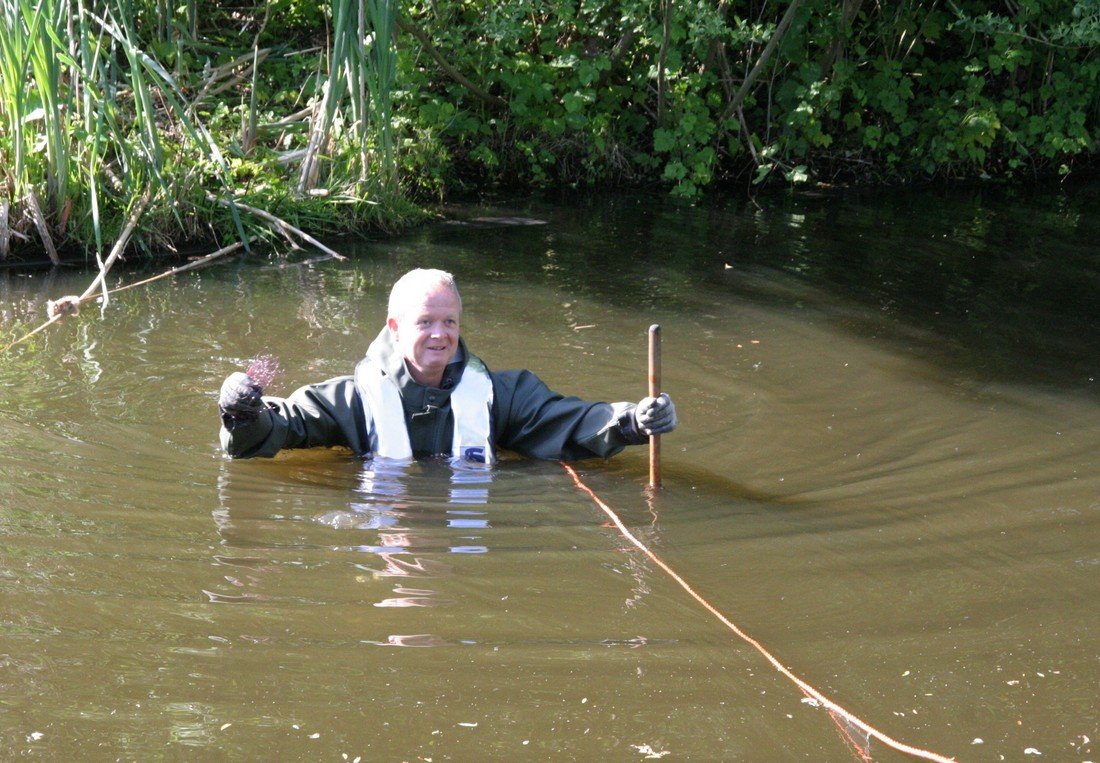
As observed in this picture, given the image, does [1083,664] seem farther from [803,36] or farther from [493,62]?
[803,36]

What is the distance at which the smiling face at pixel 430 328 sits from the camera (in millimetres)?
4988

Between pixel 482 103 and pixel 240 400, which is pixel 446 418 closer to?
pixel 240 400

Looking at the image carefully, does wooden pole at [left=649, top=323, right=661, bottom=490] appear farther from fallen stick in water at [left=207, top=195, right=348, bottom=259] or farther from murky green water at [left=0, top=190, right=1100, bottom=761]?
fallen stick in water at [left=207, top=195, right=348, bottom=259]

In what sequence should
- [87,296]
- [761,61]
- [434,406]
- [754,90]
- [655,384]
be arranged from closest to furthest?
1. [655,384]
2. [434,406]
3. [87,296]
4. [761,61]
5. [754,90]

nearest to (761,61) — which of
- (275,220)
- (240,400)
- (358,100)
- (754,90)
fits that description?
(754,90)

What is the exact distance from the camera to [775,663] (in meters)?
3.55

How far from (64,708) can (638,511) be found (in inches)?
87.1

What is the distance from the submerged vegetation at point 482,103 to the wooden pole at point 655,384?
419 cm

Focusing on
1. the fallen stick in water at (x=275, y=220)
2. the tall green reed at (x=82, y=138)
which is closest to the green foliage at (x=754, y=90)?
the fallen stick in water at (x=275, y=220)

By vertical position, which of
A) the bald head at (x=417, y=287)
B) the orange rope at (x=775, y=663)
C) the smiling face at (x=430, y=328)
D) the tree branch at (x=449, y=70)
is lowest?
the orange rope at (x=775, y=663)

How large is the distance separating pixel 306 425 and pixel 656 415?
135 cm

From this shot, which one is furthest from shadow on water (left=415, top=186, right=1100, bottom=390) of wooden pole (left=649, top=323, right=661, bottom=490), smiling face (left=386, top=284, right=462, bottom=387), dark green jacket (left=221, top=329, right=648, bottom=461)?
smiling face (left=386, top=284, right=462, bottom=387)

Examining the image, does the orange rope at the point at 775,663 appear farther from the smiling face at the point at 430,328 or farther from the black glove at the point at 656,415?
the smiling face at the point at 430,328

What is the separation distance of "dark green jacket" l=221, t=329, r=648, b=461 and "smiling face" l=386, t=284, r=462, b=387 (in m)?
0.08
